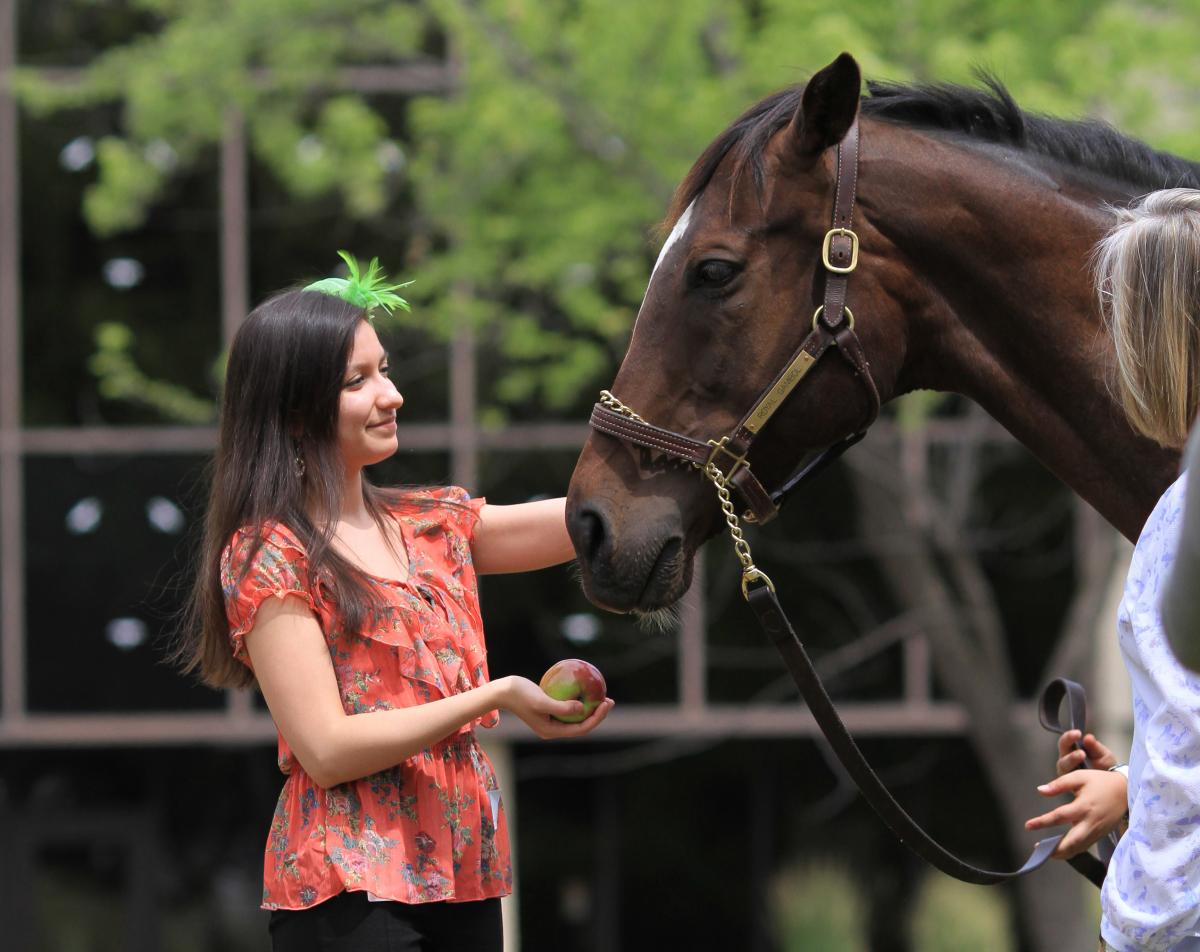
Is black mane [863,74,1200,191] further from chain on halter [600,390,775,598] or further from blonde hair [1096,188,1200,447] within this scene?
chain on halter [600,390,775,598]

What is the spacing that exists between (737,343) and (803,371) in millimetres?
130

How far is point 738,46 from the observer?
6797 mm

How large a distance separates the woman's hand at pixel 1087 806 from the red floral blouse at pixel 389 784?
91 cm

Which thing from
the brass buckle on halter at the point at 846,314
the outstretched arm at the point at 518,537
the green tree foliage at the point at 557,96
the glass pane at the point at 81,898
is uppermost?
the green tree foliage at the point at 557,96

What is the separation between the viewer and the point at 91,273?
9305mm

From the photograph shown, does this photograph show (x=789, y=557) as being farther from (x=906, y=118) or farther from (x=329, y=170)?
(x=906, y=118)

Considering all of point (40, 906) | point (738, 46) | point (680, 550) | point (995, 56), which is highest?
point (738, 46)

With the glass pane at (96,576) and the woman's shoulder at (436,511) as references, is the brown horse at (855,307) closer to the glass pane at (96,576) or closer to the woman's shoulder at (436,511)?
the woman's shoulder at (436,511)

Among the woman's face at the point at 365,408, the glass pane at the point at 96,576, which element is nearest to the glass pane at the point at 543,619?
the glass pane at the point at 96,576

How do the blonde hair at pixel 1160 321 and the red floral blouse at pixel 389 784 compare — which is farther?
the red floral blouse at pixel 389 784

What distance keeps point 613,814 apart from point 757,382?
7051 millimetres

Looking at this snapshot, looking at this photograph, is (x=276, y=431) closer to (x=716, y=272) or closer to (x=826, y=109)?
(x=716, y=272)

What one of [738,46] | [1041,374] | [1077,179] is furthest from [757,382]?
[738,46]

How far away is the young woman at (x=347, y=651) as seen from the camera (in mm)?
2328
